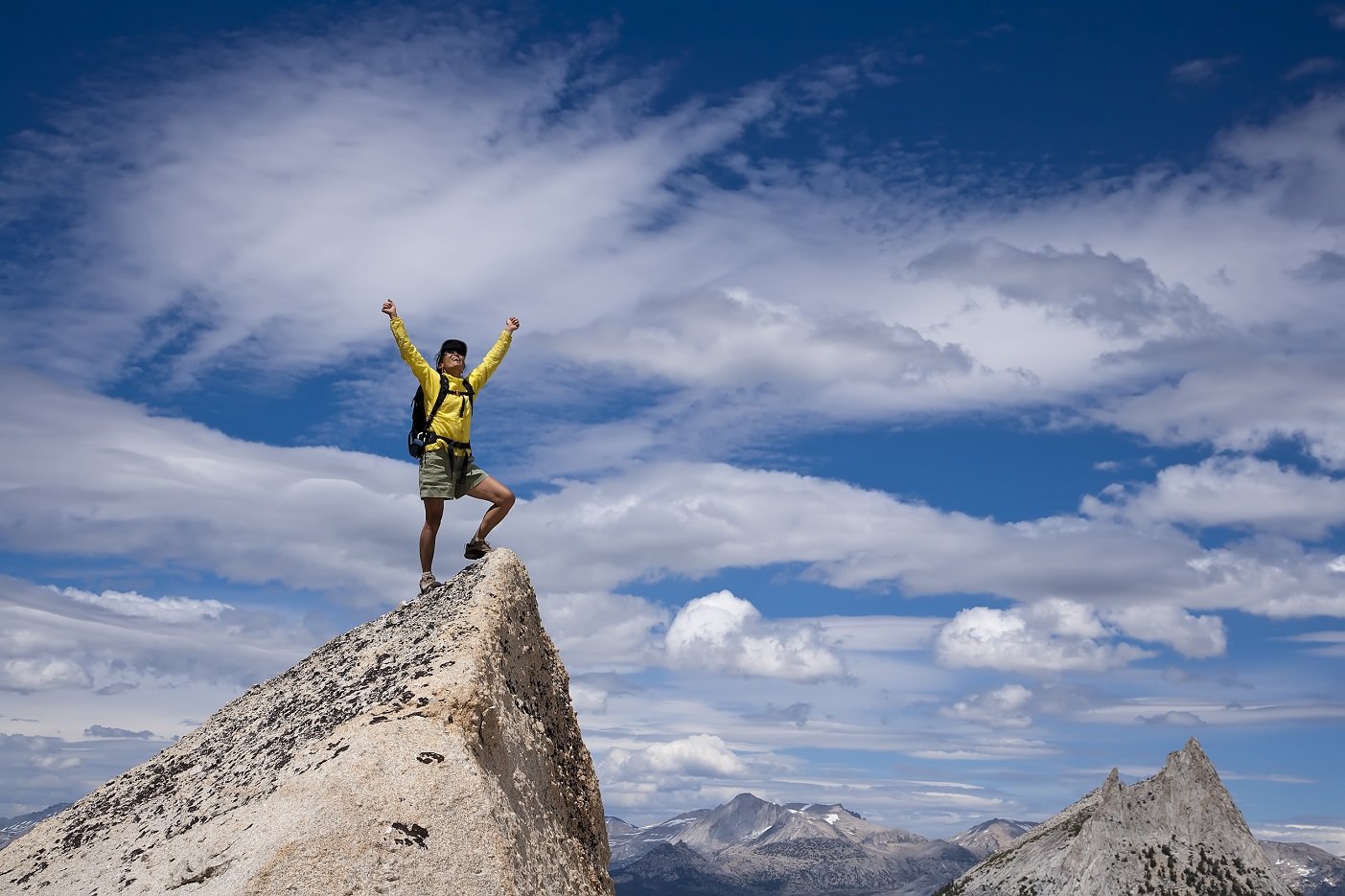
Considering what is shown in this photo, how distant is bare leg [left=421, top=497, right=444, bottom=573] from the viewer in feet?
52.8

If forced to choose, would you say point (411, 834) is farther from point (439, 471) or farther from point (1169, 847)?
point (1169, 847)

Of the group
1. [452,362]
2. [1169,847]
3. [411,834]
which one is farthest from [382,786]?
[1169,847]

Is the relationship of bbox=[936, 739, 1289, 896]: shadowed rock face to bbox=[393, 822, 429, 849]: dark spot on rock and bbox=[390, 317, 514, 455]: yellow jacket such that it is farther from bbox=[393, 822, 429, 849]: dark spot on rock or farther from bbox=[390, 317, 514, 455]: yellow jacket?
bbox=[393, 822, 429, 849]: dark spot on rock

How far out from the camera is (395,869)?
34.7 feet

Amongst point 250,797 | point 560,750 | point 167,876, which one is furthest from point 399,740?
point 560,750

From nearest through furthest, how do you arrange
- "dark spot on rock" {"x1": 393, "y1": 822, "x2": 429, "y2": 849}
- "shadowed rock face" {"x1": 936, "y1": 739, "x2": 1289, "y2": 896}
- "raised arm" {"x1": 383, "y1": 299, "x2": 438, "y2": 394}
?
"dark spot on rock" {"x1": 393, "y1": 822, "x2": 429, "y2": 849} → "raised arm" {"x1": 383, "y1": 299, "x2": 438, "y2": 394} → "shadowed rock face" {"x1": 936, "y1": 739, "x2": 1289, "y2": 896}

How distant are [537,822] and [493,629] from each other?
2172 mm

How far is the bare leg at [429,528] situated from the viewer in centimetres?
1609

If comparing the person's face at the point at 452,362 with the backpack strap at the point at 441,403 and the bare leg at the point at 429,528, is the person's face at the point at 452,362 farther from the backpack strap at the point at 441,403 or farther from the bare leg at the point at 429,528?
the bare leg at the point at 429,528

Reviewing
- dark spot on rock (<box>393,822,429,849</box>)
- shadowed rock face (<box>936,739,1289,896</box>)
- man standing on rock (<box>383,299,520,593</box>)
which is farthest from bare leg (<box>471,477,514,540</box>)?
shadowed rock face (<box>936,739,1289,896</box>)

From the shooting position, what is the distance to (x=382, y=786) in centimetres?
1115

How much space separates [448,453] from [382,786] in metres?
5.90

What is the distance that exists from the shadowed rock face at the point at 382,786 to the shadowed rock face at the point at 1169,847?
19111 centimetres

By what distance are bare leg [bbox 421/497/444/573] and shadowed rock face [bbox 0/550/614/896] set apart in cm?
117
